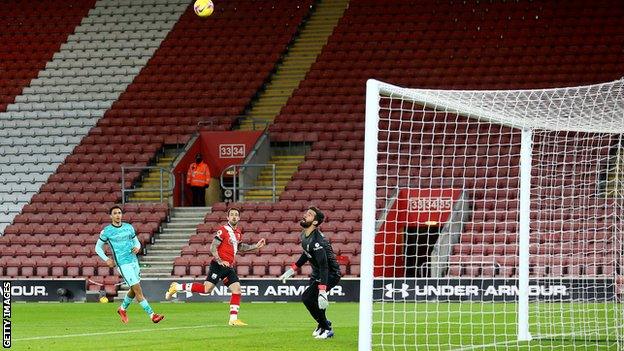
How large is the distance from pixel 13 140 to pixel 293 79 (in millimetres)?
7710

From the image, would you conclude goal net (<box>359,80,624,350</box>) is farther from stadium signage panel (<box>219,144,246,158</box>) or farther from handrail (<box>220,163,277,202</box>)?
stadium signage panel (<box>219,144,246,158</box>)

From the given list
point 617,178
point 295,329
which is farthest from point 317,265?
point 617,178

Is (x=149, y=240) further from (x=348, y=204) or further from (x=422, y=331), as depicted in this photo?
(x=422, y=331)

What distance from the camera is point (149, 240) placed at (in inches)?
1179

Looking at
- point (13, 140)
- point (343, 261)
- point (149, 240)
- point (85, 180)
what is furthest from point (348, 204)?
point (13, 140)

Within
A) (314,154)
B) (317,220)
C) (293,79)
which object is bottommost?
(317,220)

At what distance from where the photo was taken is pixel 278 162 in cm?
3247

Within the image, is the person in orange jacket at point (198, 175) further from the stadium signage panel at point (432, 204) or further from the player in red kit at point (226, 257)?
the player in red kit at point (226, 257)

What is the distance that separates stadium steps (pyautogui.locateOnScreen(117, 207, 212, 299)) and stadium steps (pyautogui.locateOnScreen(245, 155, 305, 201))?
4.06 feet

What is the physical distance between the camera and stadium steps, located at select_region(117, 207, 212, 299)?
1137 inches

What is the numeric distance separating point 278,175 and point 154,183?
3.16 metres

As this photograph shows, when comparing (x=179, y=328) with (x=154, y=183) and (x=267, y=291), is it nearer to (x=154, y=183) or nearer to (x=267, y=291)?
(x=267, y=291)

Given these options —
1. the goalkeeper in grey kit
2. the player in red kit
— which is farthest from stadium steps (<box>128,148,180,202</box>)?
the goalkeeper in grey kit

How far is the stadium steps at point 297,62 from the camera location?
112 feet
